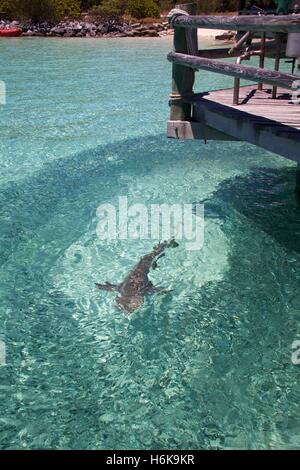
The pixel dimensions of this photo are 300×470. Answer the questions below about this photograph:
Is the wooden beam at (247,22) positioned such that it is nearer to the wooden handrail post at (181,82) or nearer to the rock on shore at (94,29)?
the wooden handrail post at (181,82)

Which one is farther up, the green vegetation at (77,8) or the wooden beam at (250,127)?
the green vegetation at (77,8)

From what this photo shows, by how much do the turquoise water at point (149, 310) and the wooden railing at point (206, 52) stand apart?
1731 mm

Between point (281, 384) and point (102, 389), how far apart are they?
1.39 metres

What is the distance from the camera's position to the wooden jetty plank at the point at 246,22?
12.9 feet

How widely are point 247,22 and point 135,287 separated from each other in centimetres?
284

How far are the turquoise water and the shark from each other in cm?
9

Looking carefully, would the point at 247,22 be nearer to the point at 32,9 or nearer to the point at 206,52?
the point at 206,52

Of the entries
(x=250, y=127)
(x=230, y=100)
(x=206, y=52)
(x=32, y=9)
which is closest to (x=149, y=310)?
(x=250, y=127)

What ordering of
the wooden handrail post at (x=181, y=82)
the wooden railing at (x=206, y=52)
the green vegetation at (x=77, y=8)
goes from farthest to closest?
the green vegetation at (x=77, y=8), the wooden handrail post at (x=181, y=82), the wooden railing at (x=206, y=52)

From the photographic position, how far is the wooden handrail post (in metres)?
6.04

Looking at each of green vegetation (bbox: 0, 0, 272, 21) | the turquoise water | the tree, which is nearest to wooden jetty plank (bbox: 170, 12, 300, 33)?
the turquoise water

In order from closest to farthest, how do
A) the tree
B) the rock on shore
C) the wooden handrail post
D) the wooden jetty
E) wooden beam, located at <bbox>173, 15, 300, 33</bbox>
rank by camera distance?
wooden beam, located at <bbox>173, 15, 300, 33</bbox>
the wooden jetty
the wooden handrail post
the rock on shore
the tree

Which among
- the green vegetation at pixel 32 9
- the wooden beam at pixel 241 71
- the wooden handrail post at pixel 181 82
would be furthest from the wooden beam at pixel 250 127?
the green vegetation at pixel 32 9

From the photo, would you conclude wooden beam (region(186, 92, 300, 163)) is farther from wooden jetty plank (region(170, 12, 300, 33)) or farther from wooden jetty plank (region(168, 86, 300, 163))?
wooden jetty plank (region(170, 12, 300, 33))
